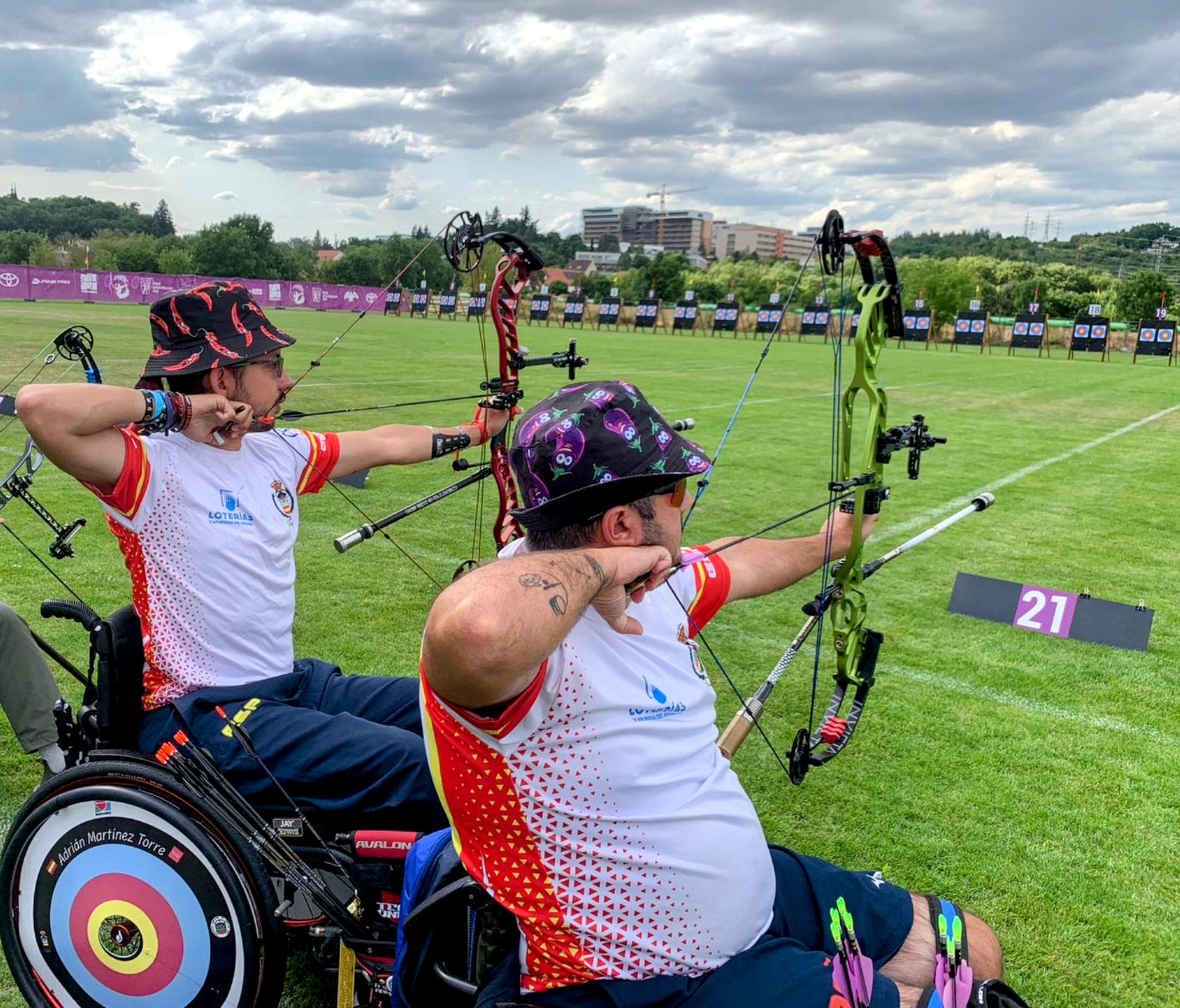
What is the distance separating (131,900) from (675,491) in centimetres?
158

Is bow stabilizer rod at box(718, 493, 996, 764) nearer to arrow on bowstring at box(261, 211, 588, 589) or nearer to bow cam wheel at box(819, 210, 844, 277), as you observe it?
bow cam wheel at box(819, 210, 844, 277)

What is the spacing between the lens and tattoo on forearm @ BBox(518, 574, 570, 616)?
4.68 feet

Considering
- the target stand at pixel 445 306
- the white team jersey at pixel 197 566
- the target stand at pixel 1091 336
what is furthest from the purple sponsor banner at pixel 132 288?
the white team jersey at pixel 197 566

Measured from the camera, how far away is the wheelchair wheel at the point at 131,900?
6.89ft

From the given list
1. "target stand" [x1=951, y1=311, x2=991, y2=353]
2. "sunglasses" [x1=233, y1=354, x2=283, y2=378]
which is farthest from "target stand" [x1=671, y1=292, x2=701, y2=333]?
"sunglasses" [x1=233, y1=354, x2=283, y2=378]

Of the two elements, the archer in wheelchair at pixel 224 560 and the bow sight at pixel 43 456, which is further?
the bow sight at pixel 43 456

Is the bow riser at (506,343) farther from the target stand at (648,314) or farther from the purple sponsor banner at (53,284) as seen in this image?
the purple sponsor banner at (53,284)

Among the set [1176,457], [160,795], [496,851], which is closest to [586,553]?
[496,851]

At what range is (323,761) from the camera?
2.32 metres

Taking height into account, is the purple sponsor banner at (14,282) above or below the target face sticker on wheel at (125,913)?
above

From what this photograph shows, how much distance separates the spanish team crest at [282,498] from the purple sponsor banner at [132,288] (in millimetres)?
30099

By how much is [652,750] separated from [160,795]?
118 centimetres

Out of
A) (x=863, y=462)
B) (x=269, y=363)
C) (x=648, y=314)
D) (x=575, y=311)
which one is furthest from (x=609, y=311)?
(x=269, y=363)

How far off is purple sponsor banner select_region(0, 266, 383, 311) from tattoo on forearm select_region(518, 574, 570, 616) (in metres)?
31.6
